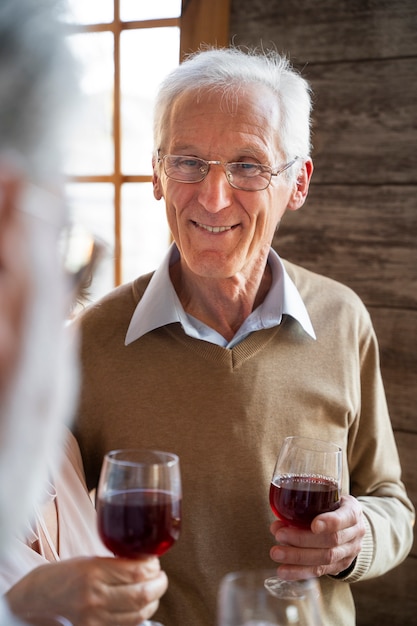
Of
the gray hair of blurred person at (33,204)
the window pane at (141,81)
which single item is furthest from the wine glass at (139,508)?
the window pane at (141,81)

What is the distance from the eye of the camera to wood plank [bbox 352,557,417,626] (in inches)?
87.7

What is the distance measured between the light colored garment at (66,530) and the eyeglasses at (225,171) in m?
0.63

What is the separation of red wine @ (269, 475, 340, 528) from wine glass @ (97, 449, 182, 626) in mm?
338

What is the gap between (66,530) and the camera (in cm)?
131

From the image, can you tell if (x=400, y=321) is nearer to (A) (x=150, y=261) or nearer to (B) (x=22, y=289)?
(A) (x=150, y=261)

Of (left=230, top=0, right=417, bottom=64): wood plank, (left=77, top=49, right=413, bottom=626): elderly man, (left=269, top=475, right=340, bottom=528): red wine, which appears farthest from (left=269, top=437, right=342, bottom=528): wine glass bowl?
(left=230, top=0, right=417, bottom=64): wood plank

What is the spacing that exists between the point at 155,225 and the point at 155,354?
1.20m

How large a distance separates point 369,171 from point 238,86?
79 cm

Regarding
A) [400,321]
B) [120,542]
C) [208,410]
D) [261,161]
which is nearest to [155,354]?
[208,410]

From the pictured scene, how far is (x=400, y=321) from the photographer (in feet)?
7.23

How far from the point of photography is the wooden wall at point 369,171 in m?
2.13

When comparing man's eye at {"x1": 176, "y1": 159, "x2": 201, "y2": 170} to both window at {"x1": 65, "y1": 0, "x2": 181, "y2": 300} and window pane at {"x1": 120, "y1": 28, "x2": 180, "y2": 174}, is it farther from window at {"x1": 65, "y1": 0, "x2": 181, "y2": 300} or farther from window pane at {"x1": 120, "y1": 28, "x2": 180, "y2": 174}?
window pane at {"x1": 120, "y1": 28, "x2": 180, "y2": 174}

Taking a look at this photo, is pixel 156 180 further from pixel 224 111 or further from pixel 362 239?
pixel 362 239

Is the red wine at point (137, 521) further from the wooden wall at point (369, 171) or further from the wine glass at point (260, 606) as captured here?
the wooden wall at point (369, 171)
